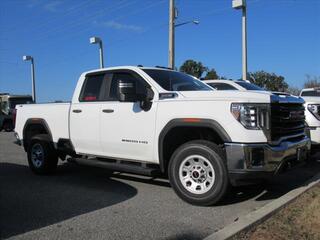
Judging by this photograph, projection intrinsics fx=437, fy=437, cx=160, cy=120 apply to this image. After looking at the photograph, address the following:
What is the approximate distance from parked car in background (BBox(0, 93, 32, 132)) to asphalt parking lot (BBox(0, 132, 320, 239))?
19.4m

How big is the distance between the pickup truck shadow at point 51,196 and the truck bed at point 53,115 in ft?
2.97

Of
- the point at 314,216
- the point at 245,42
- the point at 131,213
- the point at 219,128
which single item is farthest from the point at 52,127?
the point at 245,42

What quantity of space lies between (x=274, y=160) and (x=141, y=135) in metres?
2.04

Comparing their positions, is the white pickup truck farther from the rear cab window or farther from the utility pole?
the utility pole

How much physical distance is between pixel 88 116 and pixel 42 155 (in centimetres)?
167

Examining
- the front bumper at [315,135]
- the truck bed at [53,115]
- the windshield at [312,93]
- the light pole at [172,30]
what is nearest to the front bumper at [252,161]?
the front bumper at [315,135]

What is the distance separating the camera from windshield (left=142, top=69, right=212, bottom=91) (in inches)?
273

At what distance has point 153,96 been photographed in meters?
6.61

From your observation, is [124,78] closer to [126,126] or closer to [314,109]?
[126,126]

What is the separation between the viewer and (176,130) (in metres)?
6.34

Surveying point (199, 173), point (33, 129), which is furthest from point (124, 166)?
point (33, 129)

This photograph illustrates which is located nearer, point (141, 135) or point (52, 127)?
→ point (141, 135)

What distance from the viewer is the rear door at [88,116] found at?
7406 millimetres

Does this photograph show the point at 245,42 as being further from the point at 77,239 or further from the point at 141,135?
the point at 77,239
